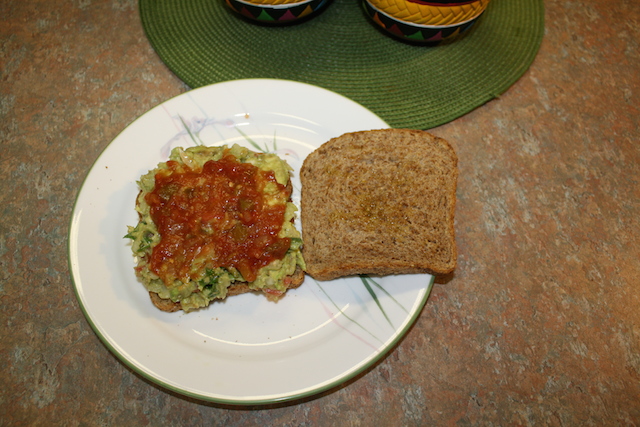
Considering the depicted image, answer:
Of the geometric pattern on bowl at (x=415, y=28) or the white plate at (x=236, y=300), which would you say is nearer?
the white plate at (x=236, y=300)

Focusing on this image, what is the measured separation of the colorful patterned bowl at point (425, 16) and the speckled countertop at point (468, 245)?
578 millimetres

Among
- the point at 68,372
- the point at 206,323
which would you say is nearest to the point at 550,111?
the point at 206,323

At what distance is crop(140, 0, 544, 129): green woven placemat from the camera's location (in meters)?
2.94

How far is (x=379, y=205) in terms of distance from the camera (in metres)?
2.34

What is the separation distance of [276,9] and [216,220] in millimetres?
1446

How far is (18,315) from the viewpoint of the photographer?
2.44m

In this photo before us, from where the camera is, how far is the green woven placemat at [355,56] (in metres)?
2.94

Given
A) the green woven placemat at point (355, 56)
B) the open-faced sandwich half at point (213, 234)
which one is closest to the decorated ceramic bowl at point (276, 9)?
the green woven placemat at point (355, 56)

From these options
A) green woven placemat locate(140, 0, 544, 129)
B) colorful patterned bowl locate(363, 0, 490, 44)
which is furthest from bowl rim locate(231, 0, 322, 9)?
colorful patterned bowl locate(363, 0, 490, 44)

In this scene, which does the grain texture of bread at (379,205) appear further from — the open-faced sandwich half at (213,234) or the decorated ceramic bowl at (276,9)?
the decorated ceramic bowl at (276,9)

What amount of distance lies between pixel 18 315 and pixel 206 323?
3.44 ft

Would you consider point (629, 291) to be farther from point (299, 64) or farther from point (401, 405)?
point (299, 64)

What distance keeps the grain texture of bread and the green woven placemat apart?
0.45 meters

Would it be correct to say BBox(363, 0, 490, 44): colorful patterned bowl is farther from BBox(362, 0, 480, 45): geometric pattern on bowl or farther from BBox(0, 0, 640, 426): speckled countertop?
BBox(0, 0, 640, 426): speckled countertop
